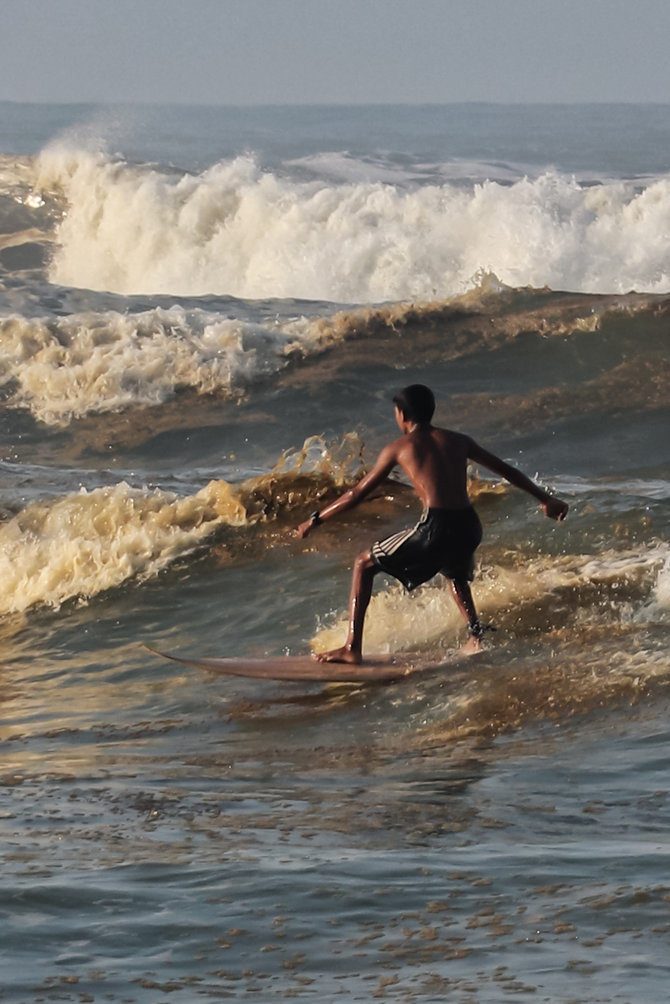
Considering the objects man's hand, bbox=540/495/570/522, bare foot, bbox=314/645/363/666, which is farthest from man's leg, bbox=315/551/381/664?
man's hand, bbox=540/495/570/522

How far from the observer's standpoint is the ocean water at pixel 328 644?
3.89m

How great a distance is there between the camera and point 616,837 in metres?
4.69

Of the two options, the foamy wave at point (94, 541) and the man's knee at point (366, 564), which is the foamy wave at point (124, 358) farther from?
the man's knee at point (366, 564)

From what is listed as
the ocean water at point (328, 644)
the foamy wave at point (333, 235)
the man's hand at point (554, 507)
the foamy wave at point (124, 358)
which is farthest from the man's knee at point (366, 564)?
the foamy wave at point (333, 235)

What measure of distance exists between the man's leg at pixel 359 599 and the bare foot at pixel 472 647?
0.56 m

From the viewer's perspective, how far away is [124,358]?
17.1 meters

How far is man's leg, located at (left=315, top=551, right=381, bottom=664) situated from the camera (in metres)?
7.33

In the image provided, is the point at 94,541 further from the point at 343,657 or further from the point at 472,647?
the point at 472,647

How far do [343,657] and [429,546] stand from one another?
736 millimetres

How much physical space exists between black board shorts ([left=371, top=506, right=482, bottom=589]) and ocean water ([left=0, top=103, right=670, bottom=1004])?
0.60 metres

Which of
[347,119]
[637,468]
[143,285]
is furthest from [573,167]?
[637,468]

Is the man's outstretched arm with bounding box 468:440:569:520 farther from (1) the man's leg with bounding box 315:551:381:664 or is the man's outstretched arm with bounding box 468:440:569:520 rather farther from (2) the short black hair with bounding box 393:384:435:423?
(1) the man's leg with bounding box 315:551:381:664

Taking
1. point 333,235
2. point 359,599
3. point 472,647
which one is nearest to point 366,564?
point 359,599

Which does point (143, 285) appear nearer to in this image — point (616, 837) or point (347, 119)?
point (616, 837)
